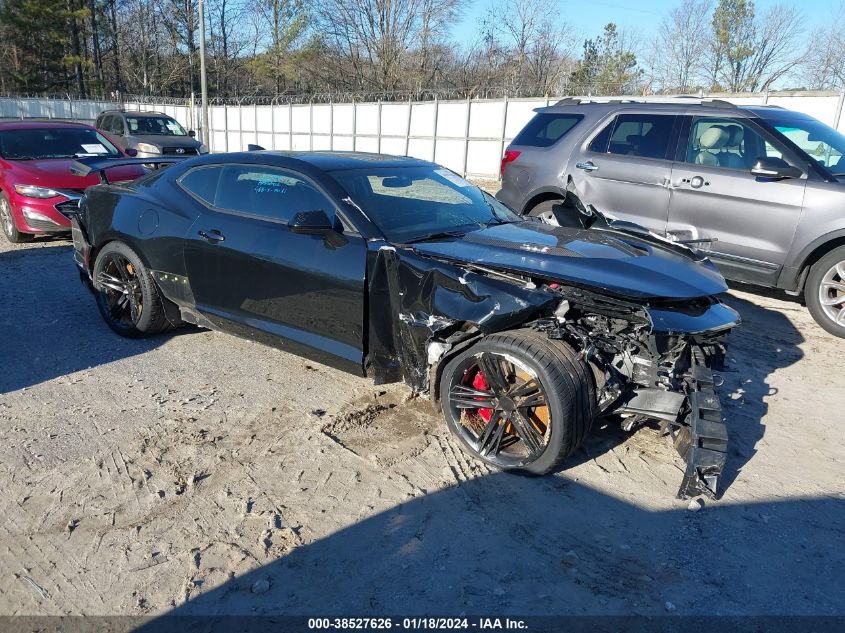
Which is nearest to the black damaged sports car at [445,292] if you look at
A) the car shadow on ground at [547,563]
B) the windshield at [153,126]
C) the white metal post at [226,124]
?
the car shadow on ground at [547,563]

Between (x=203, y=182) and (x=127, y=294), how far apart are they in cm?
119

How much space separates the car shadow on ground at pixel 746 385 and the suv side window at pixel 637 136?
1779mm

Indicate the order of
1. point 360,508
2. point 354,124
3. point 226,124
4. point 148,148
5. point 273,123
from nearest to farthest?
point 360,508 < point 148,148 < point 354,124 < point 273,123 < point 226,124

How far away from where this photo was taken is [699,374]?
3.34 meters

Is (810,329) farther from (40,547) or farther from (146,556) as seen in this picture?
(40,547)

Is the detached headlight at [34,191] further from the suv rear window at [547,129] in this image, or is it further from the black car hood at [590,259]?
the black car hood at [590,259]

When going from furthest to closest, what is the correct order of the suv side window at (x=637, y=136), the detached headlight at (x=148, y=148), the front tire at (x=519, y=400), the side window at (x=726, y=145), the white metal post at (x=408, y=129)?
the white metal post at (x=408, y=129), the detached headlight at (x=148, y=148), the suv side window at (x=637, y=136), the side window at (x=726, y=145), the front tire at (x=519, y=400)

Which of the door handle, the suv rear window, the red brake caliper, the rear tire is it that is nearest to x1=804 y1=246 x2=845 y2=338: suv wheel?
the suv rear window

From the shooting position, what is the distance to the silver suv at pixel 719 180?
5.71 m

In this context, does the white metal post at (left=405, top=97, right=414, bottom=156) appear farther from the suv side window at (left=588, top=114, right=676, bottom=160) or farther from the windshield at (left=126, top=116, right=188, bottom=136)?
the suv side window at (left=588, top=114, right=676, bottom=160)

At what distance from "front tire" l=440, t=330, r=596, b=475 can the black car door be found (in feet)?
2.35

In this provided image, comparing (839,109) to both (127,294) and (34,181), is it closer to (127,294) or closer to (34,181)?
(127,294)

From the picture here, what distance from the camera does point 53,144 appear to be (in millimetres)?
9344

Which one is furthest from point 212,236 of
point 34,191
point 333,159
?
point 34,191
